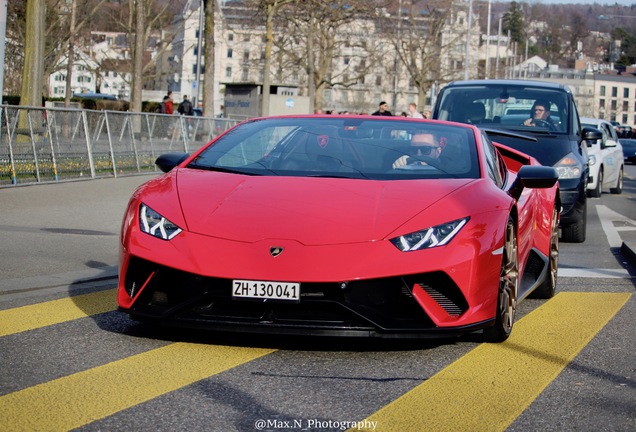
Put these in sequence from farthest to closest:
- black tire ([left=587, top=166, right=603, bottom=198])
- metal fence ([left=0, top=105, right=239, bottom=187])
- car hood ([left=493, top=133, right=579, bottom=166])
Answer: black tire ([left=587, top=166, right=603, bottom=198]) < metal fence ([left=0, top=105, right=239, bottom=187]) < car hood ([left=493, top=133, right=579, bottom=166])

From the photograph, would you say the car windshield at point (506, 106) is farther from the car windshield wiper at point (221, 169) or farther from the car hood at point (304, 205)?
the car hood at point (304, 205)

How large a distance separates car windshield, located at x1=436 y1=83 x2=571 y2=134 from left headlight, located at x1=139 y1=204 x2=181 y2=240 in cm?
944

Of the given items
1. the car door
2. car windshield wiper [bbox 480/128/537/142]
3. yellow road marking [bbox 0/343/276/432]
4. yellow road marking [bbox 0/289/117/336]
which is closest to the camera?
yellow road marking [bbox 0/343/276/432]

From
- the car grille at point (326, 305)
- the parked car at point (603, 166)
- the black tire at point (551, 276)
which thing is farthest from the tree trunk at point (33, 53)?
the car grille at point (326, 305)

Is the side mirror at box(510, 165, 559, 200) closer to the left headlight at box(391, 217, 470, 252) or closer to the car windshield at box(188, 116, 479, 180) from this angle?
the car windshield at box(188, 116, 479, 180)

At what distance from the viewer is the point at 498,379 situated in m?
5.40

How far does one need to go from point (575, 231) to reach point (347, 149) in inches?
307

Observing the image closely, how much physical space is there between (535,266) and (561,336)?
1.27 meters

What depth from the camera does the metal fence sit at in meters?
18.8

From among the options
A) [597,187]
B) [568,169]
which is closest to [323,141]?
[568,169]

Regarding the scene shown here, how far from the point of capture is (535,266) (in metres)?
8.03

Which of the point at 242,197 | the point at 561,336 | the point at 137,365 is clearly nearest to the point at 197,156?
the point at 242,197

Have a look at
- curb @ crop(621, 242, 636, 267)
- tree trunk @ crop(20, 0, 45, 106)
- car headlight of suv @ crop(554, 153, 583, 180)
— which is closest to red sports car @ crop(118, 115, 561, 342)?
curb @ crop(621, 242, 636, 267)

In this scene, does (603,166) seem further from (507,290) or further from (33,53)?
(507,290)
